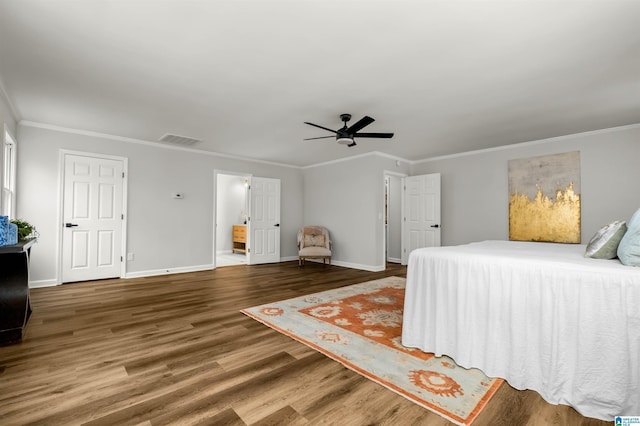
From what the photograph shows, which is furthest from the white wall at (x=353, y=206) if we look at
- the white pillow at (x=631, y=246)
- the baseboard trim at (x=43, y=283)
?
the baseboard trim at (x=43, y=283)

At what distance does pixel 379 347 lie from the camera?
252 cm

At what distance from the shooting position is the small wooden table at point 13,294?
103 inches

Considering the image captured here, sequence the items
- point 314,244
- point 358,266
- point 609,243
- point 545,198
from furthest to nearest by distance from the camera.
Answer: point 314,244
point 358,266
point 545,198
point 609,243

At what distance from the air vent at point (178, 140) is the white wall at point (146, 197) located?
1.24 feet

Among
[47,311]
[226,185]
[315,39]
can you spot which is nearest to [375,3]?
[315,39]

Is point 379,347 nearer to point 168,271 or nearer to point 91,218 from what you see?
point 168,271

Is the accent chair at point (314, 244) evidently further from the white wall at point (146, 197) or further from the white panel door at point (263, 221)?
the white wall at point (146, 197)

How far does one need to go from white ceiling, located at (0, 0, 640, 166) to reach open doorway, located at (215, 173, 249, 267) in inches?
189

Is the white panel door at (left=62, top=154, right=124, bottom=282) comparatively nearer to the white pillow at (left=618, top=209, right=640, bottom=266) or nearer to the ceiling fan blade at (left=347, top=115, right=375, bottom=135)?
the ceiling fan blade at (left=347, top=115, right=375, bottom=135)

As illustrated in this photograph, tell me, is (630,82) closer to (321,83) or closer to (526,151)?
(526,151)

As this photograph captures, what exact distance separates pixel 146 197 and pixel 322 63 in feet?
14.7

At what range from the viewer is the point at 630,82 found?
10.2ft

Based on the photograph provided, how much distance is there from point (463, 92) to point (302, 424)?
3482 mm

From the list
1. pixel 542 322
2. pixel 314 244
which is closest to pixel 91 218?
pixel 314 244
